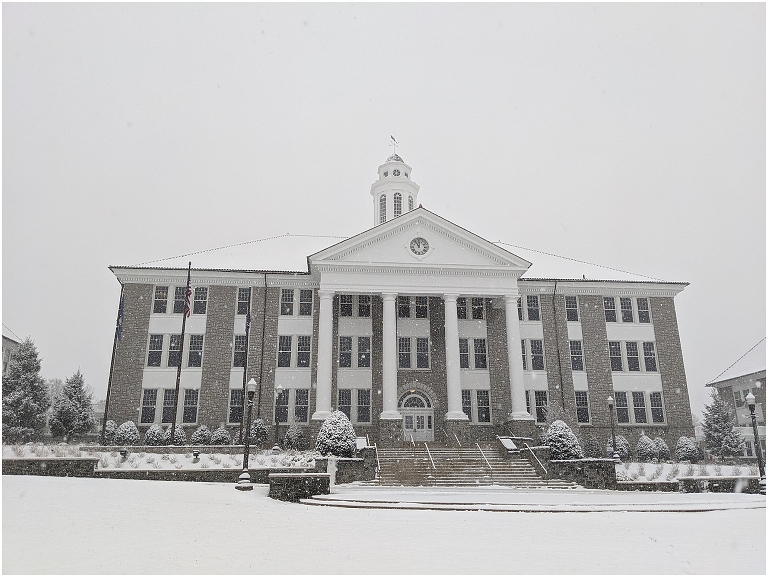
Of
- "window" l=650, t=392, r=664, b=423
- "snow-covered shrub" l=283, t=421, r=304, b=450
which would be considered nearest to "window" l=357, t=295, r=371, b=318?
"snow-covered shrub" l=283, t=421, r=304, b=450

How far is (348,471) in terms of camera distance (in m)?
23.4

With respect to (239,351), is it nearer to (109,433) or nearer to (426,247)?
(109,433)

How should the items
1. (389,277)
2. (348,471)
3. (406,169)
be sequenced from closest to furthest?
(348,471), (389,277), (406,169)

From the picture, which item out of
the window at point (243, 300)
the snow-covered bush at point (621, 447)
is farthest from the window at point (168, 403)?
the snow-covered bush at point (621, 447)

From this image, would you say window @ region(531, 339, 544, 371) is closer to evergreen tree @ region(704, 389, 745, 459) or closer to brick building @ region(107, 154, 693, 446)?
brick building @ region(107, 154, 693, 446)

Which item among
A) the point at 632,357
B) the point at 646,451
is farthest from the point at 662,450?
the point at 632,357

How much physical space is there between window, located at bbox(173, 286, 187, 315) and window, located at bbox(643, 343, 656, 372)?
27.7 metres

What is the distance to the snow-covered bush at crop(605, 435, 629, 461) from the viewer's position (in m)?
Result: 32.1

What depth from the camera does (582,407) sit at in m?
35.0

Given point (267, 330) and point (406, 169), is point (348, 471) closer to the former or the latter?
point (267, 330)

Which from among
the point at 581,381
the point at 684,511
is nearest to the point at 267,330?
the point at 581,381

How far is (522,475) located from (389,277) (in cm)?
1278

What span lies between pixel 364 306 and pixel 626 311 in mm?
16318

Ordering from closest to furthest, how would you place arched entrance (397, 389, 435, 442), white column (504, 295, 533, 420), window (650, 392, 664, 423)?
white column (504, 295, 533, 420)
arched entrance (397, 389, 435, 442)
window (650, 392, 664, 423)
